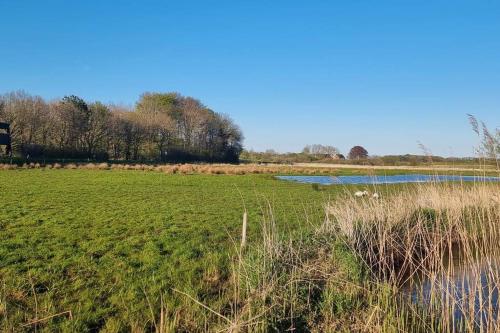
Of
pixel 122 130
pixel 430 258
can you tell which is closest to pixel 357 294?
pixel 430 258

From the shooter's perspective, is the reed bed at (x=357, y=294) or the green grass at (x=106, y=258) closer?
the reed bed at (x=357, y=294)

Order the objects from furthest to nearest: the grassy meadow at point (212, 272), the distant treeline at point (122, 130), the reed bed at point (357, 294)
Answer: the distant treeline at point (122, 130), the grassy meadow at point (212, 272), the reed bed at point (357, 294)

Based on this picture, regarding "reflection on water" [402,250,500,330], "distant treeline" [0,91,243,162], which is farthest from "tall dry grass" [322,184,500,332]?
"distant treeline" [0,91,243,162]

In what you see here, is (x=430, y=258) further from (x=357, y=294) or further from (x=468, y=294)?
(x=357, y=294)

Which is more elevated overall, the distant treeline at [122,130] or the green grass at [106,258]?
the distant treeline at [122,130]

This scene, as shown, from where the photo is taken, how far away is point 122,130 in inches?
2822

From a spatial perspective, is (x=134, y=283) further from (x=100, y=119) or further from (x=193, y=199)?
(x=100, y=119)

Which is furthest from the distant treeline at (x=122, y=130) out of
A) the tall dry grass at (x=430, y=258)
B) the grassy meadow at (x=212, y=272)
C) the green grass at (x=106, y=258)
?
the tall dry grass at (x=430, y=258)

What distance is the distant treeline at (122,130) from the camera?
59812 millimetres

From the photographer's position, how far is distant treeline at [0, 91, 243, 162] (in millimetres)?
59812

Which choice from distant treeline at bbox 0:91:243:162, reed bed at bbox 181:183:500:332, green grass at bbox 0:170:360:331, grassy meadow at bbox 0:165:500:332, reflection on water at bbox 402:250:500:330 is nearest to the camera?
reflection on water at bbox 402:250:500:330

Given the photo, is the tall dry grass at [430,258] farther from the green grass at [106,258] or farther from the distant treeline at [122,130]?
the distant treeline at [122,130]

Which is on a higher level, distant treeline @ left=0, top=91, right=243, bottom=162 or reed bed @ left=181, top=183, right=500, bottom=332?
distant treeline @ left=0, top=91, right=243, bottom=162

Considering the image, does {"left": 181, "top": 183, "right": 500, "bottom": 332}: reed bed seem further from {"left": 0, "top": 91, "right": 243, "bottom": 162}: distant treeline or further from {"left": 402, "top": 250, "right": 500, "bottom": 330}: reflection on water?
{"left": 0, "top": 91, "right": 243, "bottom": 162}: distant treeline
